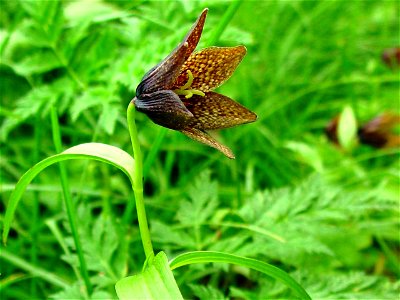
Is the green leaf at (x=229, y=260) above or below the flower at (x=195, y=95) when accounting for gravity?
below

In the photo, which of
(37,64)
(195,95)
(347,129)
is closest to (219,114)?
(195,95)

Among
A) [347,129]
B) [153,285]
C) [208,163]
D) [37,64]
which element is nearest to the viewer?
[153,285]

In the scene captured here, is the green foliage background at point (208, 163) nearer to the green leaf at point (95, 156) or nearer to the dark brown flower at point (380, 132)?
the dark brown flower at point (380, 132)

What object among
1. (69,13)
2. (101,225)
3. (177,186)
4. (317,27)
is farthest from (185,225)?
(317,27)

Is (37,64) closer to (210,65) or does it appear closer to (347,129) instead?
(210,65)

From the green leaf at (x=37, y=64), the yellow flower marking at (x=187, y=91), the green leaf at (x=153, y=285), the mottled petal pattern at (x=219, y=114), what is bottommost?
the green leaf at (x=153, y=285)

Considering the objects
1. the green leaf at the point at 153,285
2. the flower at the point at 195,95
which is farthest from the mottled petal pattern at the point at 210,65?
the green leaf at the point at 153,285

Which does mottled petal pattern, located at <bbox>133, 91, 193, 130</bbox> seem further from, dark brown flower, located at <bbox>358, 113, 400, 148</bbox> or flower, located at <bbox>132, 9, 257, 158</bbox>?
dark brown flower, located at <bbox>358, 113, 400, 148</bbox>
